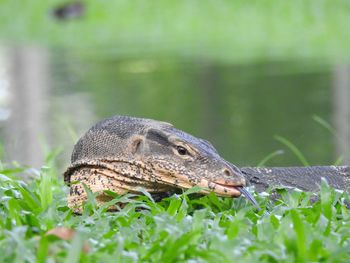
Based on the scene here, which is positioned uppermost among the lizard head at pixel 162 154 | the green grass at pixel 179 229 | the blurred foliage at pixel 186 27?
the lizard head at pixel 162 154

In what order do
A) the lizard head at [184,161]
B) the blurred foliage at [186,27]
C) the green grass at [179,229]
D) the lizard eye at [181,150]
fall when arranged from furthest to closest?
the blurred foliage at [186,27]
the lizard eye at [181,150]
the lizard head at [184,161]
the green grass at [179,229]

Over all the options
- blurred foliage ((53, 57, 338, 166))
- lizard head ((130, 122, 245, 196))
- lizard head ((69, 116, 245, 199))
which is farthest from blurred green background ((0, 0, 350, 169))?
lizard head ((130, 122, 245, 196))

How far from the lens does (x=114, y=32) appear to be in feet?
83.0

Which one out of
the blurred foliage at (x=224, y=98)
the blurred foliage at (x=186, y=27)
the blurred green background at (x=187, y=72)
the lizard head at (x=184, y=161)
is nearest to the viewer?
the lizard head at (x=184, y=161)

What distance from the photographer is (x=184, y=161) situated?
4.15m

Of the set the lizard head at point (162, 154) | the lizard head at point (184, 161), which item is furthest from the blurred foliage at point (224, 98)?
the lizard head at point (184, 161)

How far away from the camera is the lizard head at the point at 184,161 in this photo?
4.08 m

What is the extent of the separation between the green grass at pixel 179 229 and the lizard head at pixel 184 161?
0.09m

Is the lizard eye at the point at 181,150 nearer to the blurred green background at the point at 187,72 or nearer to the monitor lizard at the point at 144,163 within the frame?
the monitor lizard at the point at 144,163

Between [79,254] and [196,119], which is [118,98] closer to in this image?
[196,119]

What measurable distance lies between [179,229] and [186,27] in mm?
21678

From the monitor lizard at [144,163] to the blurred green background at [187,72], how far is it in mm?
2996

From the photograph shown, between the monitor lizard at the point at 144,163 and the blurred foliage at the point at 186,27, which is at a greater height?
the monitor lizard at the point at 144,163

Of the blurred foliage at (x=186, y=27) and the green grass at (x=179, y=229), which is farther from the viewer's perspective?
the blurred foliage at (x=186, y=27)
